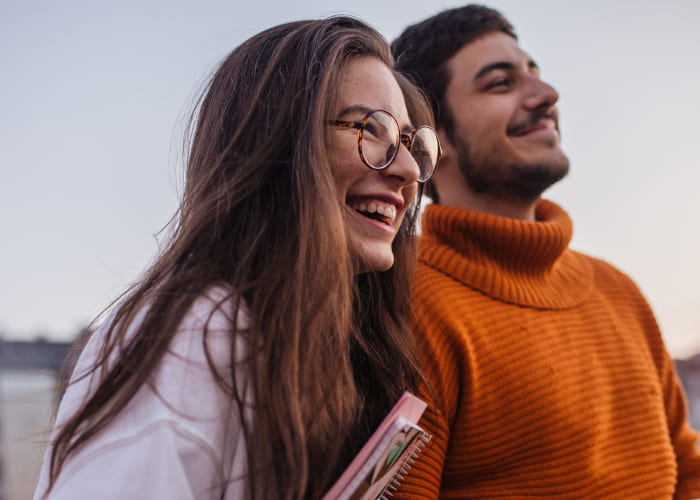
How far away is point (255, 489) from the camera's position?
0.92 m

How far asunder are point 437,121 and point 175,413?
155 cm

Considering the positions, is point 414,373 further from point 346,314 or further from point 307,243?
point 307,243

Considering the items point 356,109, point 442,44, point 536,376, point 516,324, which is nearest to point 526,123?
point 442,44

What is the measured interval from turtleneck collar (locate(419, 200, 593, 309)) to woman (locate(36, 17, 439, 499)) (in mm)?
389

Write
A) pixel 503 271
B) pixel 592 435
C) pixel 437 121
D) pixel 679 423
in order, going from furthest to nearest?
pixel 437 121, pixel 679 423, pixel 503 271, pixel 592 435

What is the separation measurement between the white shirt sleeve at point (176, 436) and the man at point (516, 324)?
64 cm

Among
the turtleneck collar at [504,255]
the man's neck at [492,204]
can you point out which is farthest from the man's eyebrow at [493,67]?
the turtleneck collar at [504,255]

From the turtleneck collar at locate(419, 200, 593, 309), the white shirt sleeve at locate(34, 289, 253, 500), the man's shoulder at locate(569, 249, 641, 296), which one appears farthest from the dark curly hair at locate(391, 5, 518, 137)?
the white shirt sleeve at locate(34, 289, 253, 500)

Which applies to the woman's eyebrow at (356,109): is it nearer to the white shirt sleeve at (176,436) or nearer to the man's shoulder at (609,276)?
the white shirt sleeve at (176,436)

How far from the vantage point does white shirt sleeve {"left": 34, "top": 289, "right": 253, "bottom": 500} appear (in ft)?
2.66

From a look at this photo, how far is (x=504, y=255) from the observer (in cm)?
188

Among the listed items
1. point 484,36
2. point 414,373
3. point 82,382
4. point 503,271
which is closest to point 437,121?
point 484,36

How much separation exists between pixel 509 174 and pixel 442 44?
21.9 inches

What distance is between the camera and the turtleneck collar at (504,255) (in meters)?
1.80
